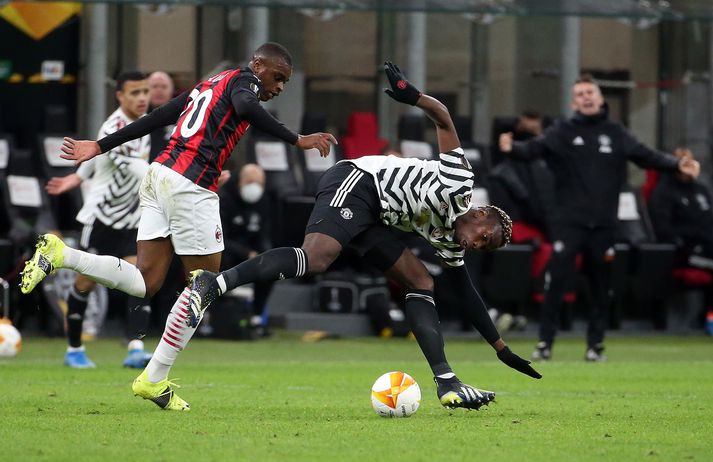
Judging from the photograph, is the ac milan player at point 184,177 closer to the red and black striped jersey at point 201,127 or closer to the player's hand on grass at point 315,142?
the red and black striped jersey at point 201,127

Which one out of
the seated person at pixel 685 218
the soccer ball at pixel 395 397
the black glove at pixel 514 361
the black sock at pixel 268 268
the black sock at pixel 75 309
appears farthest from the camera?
the seated person at pixel 685 218

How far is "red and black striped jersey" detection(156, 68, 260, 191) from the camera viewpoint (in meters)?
8.59

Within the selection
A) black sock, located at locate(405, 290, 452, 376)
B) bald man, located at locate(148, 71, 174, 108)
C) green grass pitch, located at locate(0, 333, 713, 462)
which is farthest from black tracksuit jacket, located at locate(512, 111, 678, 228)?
black sock, located at locate(405, 290, 452, 376)

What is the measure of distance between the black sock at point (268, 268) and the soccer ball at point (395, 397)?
0.74 meters

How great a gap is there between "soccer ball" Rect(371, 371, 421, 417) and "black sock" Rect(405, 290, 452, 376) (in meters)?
0.23

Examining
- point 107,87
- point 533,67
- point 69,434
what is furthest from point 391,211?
point 533,67

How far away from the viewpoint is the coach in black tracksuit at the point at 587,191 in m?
13.6

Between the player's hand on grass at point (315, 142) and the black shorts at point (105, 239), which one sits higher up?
the player's hand on grass at point (315, 142)

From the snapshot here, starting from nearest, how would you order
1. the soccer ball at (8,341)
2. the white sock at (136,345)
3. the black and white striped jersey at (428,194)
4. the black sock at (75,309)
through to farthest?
the black and white striped jersey at (428,194) → the black sock at (75,309) → the white sock at (136,345) → the soccer ball at (8,341)

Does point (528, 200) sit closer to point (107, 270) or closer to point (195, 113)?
point (195, 113)

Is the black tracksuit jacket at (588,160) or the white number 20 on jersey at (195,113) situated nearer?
the white number 20 on jersey at (195,113)

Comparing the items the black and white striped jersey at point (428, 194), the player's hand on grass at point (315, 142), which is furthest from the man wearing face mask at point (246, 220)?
the player's hand on grass at point (315, 142)

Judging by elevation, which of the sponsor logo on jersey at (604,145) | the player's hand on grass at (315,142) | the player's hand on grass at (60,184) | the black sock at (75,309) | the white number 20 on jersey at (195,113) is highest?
the white number 20 on jersey at (195,113)

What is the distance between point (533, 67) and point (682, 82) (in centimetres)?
217
